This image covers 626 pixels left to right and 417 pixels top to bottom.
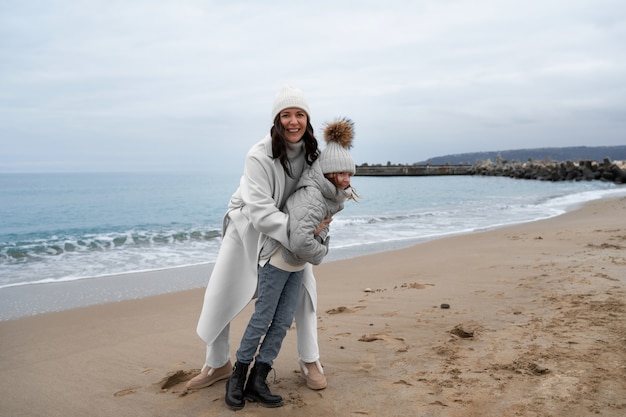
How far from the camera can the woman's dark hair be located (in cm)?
294

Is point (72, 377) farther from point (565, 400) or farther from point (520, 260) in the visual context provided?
point (520, 260)

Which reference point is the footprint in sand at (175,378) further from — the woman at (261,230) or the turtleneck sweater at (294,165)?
the turtleneck sweater at (294,165)

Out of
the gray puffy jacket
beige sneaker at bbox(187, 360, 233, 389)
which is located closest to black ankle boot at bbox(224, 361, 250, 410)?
beige sneaker at bbox(187, 360, 233, 389)

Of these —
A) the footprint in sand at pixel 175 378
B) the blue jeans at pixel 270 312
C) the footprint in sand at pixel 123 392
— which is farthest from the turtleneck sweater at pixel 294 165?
the footprint in sand at pixel 123 392

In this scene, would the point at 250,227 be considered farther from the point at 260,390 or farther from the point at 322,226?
the point at 260,390

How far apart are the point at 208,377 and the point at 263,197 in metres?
1.27

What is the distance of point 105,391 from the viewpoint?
3336 mm

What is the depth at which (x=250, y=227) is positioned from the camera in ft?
10.2

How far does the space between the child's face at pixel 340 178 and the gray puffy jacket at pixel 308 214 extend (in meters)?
0.04

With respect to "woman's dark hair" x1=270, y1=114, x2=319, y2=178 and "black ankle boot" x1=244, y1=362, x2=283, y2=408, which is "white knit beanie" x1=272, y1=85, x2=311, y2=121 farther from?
"black ankle boot" x1=244, y1=362, x2=283, y2=408

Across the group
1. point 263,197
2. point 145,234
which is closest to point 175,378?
point 263,197

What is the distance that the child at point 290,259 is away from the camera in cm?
285

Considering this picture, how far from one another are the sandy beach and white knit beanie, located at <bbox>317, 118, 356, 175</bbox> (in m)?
1.37

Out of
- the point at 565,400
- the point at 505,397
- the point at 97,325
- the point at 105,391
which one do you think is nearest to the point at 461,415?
the point at 505,397
